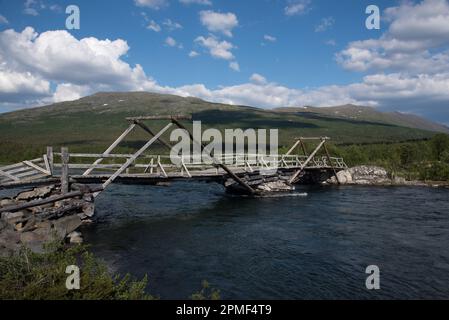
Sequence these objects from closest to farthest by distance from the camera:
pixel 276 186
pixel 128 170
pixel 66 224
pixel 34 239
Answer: pixel 34 239 < pixel 66 224 < pixel 128 170 < pixel 276 186

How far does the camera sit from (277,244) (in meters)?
19.3

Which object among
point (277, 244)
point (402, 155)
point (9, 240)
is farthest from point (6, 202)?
point (402, 155)

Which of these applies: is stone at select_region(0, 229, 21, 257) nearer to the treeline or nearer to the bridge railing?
the bridge railing

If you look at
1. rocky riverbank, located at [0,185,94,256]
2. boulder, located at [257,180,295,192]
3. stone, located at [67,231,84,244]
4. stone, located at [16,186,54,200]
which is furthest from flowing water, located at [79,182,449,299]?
boulder, located at [257,180,295,192]

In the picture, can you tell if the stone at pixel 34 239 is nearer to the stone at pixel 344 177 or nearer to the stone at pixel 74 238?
the stone at pixel 74 238

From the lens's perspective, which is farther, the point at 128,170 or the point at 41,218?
the point at 128,170

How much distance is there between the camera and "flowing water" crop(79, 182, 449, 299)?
13.8 metres

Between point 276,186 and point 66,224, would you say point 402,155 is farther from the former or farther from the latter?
point 66,224

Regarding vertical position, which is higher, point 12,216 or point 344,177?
point 344,177

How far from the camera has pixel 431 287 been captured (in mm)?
13750

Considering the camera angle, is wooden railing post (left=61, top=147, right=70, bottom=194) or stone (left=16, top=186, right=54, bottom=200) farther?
stone (left=16, top=186, right=54, bottom=200)
